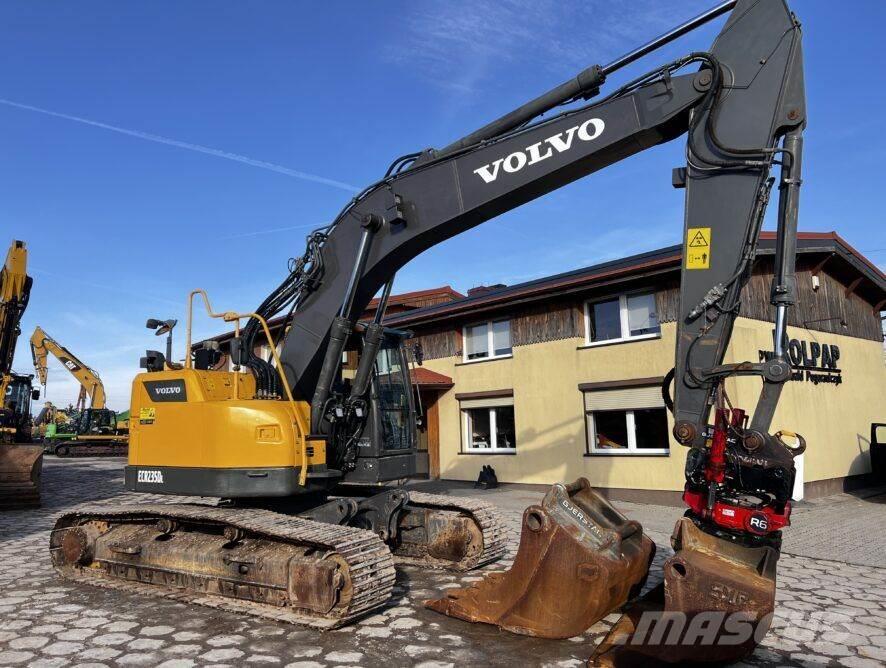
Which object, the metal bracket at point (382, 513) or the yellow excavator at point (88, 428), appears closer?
the metal bracket at point (382, 513)

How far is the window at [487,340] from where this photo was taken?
17.3 meters

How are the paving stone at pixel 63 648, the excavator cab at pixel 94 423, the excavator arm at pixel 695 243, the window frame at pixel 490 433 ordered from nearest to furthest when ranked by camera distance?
the excavator arm at pixel 695 243 < the paving stone at pixel 63 648 < the window frame at pixel 490 433 < the excavator cab at pixel 94 423

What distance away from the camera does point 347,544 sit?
5.89 metres

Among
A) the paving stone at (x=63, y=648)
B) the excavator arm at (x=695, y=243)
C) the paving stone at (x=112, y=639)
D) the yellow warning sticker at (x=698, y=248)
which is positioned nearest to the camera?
the excavator arm at (x=695, y=243)

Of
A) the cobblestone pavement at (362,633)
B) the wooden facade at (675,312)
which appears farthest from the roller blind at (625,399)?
the cobblestone pavement at (362,633)

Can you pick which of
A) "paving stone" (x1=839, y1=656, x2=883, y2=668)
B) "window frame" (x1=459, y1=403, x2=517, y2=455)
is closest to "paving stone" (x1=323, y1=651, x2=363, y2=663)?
"paving stone" (x1=839, y1=656, x2=883, y2=668)

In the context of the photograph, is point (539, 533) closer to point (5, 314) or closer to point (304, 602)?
point (304, 602)

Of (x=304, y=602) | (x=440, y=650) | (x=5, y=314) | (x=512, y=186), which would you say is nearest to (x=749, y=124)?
(x=512, y=186)

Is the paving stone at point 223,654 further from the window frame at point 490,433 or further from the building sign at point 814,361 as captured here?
the building sign at point 814,361

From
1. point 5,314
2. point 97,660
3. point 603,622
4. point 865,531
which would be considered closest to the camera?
point 97,660

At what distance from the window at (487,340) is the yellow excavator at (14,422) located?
412 inches

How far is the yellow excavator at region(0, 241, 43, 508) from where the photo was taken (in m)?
13.6

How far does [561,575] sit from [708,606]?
1.16m

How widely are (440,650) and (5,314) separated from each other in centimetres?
1456
